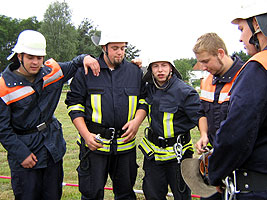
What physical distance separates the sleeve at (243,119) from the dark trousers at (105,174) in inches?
76.4

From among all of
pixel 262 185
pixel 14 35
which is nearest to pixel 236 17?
pixel 262 185

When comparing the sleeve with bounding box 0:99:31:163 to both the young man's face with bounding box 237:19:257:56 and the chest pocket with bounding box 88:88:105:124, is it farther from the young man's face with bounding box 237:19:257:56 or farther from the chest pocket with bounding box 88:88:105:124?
the young man's face with bounding box 237:19:257:56

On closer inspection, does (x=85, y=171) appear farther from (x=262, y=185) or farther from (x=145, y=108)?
(x=262, y=185)

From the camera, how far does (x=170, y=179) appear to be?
131 inches

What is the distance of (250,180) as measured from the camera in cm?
174

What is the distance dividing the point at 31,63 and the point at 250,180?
8.37 feet

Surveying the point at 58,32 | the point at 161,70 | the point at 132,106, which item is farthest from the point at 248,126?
the point at 58,32

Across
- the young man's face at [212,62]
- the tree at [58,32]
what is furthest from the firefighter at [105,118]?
the tree at [58,32]

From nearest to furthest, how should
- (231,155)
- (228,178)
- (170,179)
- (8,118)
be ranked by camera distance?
(231,155) → (228,178) → (8,118) → (170,179)

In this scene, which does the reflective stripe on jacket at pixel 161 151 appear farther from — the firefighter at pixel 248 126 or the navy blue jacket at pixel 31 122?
the firefighter at pixel 248 126

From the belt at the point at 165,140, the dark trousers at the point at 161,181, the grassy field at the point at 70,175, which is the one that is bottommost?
the grassy field at the point at 70,175

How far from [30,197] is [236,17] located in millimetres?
2912

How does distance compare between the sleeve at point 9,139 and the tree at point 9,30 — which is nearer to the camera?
the sleeve at point 9,139

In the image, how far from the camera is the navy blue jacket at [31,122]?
2994mm
